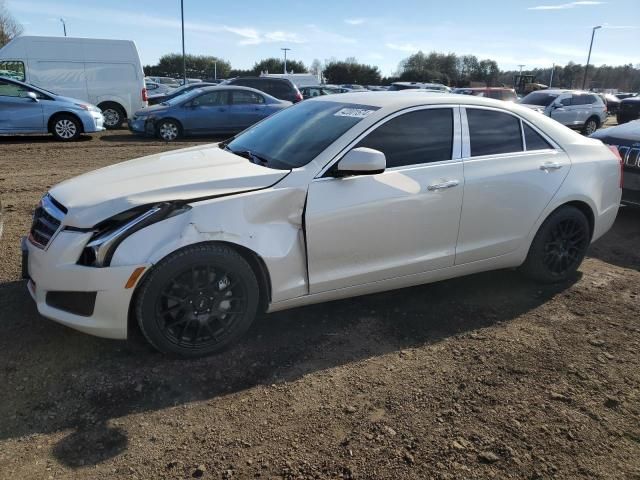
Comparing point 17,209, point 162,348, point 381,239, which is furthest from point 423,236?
point 17,209

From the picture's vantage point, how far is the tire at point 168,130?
45.5ft

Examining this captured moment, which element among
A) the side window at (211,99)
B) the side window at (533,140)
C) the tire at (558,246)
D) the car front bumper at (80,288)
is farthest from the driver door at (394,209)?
the side window at (211,99)

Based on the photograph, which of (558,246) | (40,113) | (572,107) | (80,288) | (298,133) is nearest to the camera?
(80,288)

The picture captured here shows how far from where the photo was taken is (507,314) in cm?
406

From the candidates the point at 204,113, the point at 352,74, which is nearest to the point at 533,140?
the point at 204,113

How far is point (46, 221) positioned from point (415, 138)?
2.53 metres

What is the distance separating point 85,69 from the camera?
14961 mm

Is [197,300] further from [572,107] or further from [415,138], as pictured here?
[572,107]

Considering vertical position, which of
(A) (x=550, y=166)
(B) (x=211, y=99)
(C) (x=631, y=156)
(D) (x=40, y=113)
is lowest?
(D) (x=40, y=113)

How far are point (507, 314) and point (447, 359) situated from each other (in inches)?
36.8

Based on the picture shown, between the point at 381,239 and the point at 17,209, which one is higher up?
the point at 381,239

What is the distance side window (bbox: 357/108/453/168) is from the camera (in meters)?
3.69

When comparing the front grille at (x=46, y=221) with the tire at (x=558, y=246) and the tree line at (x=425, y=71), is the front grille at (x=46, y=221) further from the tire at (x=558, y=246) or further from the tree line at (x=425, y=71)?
the tree line at (x=425, y=71)

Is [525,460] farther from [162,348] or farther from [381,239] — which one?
[162,348]
